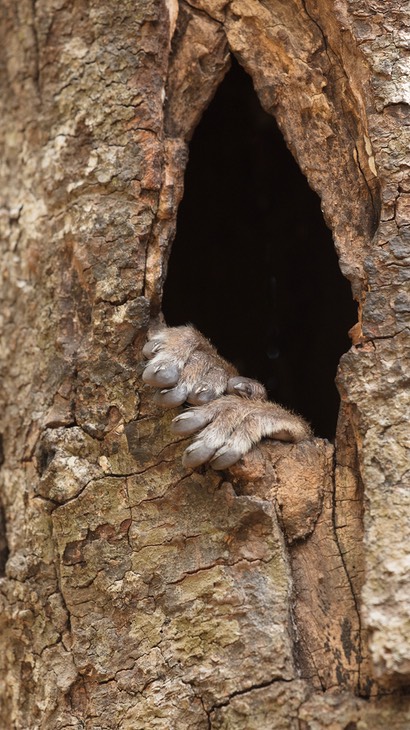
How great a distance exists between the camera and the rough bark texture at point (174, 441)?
2422 mm

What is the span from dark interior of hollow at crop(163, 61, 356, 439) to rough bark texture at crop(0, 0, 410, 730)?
46.0 inches

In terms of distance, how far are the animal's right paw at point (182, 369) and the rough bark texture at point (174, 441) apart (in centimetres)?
7

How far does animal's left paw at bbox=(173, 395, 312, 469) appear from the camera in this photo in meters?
2.61

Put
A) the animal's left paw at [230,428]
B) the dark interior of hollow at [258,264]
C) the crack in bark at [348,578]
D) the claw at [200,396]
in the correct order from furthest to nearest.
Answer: the dark interior of hollow at [258,264] → the claw at [200,396] → the animal's left paw at [230,428] → the crack in bark at [348,578]

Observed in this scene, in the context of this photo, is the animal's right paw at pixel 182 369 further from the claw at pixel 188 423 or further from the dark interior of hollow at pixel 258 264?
the dark interior of hollow at pixel 258 264

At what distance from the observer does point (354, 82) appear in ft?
9.07

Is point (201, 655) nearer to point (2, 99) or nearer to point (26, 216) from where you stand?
point (26, 216)

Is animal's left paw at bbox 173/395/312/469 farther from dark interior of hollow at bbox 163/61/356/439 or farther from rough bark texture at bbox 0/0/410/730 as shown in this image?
dark interior of hollow at bbox 163/61/356/439

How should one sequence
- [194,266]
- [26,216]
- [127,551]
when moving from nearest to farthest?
[127,551] → [26,216] → [194,266]

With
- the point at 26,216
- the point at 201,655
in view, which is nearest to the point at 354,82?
the point at 26,216

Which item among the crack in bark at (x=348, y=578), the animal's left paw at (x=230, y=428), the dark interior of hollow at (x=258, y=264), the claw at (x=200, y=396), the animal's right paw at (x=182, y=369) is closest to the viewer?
the crack in bark at (x=348, y=578)

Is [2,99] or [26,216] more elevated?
[2,99]

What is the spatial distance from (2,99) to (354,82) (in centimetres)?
143

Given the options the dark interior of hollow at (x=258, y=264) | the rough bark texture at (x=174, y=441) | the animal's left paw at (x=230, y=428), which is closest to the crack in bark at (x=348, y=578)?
the rough bark texture at (x=174, y=441)
